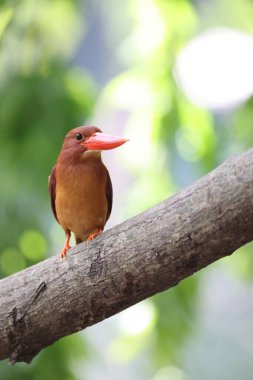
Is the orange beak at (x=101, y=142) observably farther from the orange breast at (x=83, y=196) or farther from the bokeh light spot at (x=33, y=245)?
the bokeh light spot at (x=33, y=245)

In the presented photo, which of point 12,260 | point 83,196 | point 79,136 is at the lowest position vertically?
point 83,196

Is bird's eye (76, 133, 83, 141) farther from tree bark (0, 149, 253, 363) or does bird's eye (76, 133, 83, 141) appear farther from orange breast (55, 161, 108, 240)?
tree bark (0, 149, 253, 363)

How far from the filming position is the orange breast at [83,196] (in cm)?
259

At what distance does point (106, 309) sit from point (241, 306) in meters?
4.54

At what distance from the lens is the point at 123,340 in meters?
3.35

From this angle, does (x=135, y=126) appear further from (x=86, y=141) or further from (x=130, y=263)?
(x=130, y=263)

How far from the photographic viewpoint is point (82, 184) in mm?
2588

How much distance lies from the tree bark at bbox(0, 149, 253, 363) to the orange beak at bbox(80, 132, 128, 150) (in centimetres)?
32

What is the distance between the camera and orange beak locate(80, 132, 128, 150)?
2394 millimetres

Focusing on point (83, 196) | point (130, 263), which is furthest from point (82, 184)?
point (130, 263)

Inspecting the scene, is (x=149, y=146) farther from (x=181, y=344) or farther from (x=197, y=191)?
(x=197, y=191)

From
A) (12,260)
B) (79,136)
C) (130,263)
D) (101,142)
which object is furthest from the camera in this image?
(12,260)

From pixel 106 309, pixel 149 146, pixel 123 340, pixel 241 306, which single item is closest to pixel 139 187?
pixel 149 146

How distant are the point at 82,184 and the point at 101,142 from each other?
0.19 m
